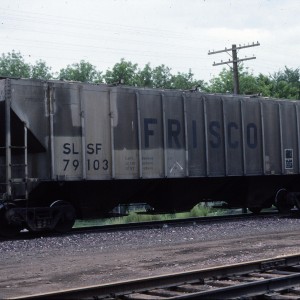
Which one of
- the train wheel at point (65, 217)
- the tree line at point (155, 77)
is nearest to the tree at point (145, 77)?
the tree line at point (155, 77)

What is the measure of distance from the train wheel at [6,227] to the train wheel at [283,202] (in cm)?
930

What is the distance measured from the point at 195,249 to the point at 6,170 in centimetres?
502

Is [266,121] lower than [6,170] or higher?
higher

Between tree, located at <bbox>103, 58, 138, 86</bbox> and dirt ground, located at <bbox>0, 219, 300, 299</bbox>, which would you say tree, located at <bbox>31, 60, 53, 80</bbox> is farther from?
dirt ground, located at <bbox>0, 219, 300, 299</bbox>

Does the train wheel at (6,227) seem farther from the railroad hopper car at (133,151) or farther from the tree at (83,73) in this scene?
the tree at (83,73)

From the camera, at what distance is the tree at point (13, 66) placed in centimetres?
9269

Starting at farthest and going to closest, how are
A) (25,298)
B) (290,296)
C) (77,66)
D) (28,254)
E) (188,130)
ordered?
(77,66), (188,130), (28,254), (290,296), (25,298)

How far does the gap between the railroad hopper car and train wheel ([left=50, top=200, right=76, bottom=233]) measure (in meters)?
0.02

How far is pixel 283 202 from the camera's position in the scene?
21.0 meters

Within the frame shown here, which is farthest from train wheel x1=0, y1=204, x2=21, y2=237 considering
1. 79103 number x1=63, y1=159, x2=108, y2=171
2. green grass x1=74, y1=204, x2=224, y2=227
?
green grass x1=74, y1=204, x2=224, y2=227

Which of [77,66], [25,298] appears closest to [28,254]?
[25,298]

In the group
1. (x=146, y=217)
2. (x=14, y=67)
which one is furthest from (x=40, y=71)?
(x=146, y=217)

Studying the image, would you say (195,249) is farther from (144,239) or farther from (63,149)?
(63,149)

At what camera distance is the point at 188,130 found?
18250 mm
